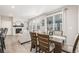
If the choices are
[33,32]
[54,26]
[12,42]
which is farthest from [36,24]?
[12,42]

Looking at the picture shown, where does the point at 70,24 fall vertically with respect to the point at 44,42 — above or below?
above

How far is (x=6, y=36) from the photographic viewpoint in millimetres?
1482

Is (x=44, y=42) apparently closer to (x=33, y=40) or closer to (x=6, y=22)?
(x=33, y=40)

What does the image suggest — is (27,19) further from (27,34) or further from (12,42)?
(12,42)

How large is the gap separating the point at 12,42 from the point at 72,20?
3.68 feet

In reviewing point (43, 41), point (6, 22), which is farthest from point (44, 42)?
point (6, 22)

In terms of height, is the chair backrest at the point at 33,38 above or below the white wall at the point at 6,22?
below

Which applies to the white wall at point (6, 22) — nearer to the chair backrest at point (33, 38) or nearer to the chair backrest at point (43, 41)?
the chair backrest at point (33, 38)

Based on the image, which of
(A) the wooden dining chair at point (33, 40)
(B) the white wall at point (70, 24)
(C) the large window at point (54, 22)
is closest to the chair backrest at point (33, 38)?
(A) the wooden dining chair at point (33, 40)

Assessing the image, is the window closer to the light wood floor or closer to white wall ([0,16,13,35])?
the light wood floor

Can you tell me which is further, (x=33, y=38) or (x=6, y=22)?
(x=33, y=38)

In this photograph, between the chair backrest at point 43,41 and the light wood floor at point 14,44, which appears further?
the chair backrest at point 43,41

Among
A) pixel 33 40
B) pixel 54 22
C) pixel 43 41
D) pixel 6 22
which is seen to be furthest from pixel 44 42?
pixel 6 22

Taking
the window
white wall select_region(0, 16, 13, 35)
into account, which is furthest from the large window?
white wall select_region(0, 16, 13, 35)
